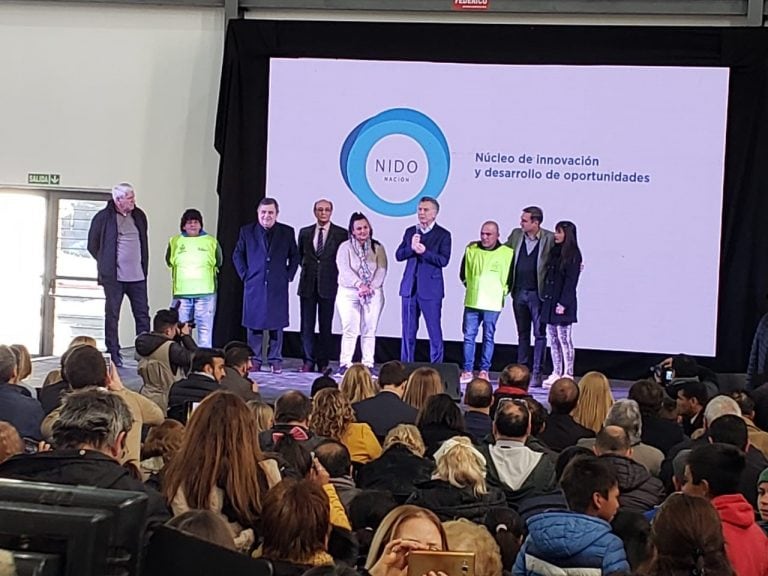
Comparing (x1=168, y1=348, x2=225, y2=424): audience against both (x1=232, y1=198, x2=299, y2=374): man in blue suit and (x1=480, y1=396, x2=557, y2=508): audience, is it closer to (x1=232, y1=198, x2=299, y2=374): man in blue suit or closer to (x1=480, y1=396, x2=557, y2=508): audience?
(x1=480, y1=396, x2=557, y2=508): audience

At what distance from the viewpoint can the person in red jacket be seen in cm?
275

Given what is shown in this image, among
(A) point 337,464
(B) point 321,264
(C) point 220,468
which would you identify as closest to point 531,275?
(B) point 321,264

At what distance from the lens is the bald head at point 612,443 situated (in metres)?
3.82

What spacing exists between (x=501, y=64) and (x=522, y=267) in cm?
216

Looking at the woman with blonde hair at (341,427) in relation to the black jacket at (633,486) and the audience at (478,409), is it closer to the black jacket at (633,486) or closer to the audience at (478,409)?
the audience at (478,409)

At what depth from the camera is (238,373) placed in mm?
5938

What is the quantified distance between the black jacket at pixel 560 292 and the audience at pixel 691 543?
6860 mm

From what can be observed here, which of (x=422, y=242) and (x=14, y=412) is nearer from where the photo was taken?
(x=14, y=412)

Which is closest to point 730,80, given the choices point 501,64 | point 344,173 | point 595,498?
point 501,64

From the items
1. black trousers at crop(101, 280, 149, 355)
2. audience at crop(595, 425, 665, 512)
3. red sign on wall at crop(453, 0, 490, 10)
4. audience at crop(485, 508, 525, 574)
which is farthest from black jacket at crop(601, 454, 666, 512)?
red sign on wall at crop(453, 0, 490, 10)

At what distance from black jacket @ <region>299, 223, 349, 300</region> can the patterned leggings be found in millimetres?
1922

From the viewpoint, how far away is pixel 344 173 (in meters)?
10.4

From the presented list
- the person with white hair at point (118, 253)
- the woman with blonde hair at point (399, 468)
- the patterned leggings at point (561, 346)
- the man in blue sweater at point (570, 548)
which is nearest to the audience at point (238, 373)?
the woman with blonde hair at point (399, 468)

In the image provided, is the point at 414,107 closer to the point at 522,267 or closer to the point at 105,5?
the point at 522,267
